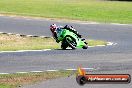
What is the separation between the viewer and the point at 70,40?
71.9 ft

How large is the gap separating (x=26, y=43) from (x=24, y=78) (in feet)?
29.1

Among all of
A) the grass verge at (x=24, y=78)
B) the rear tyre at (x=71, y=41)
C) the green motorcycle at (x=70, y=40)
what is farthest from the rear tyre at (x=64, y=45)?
the grass verge at (x=24, y=78)

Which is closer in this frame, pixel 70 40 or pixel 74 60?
pixel 74 60

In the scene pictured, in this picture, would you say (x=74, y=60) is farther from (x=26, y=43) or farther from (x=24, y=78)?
(x=26, y=43)

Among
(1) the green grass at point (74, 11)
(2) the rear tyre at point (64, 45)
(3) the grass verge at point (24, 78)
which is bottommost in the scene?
(1) the green grass at point (74, 11)

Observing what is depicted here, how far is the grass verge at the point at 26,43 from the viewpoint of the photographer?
22639 millimetres

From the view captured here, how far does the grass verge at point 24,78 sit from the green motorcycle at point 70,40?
5.03 meters

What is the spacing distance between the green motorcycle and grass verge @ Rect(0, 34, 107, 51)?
87cm

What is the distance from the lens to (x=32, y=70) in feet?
56.6

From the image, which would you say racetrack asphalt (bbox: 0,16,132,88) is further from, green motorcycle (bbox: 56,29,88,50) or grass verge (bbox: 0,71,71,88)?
grass verge (bbox: 0,71,71,88)

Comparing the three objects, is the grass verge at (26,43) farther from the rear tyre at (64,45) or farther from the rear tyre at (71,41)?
the rear tyre at (71,41)

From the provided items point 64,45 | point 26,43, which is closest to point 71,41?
point 64,45

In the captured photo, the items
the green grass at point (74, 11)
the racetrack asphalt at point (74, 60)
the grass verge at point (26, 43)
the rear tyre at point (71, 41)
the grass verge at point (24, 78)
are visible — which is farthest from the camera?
the green grass at point (74, 11)

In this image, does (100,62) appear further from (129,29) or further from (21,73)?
(129,29)
